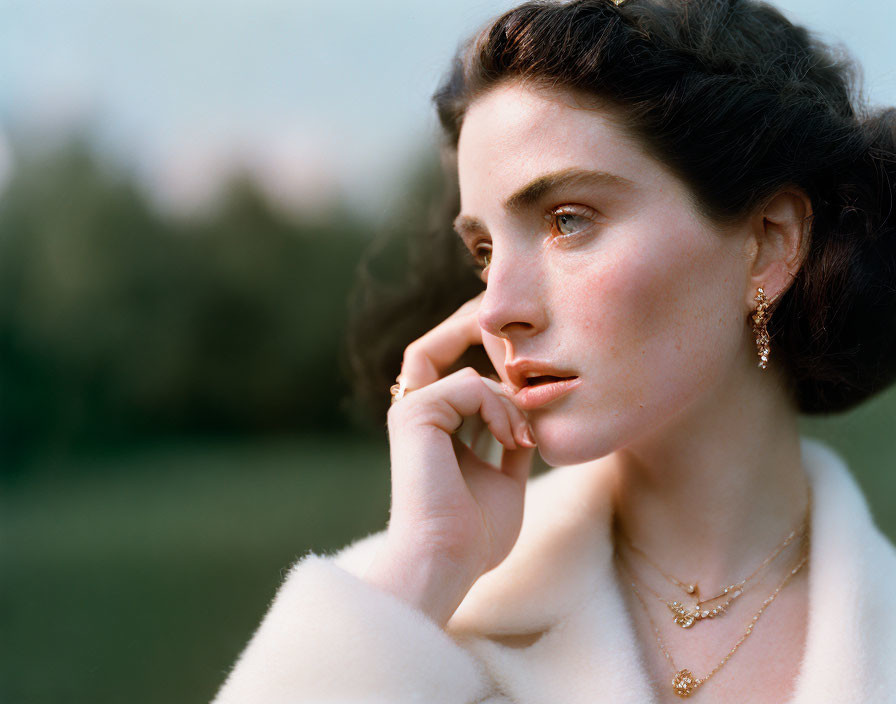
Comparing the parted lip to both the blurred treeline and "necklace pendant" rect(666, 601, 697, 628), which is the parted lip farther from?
the blurred treeline

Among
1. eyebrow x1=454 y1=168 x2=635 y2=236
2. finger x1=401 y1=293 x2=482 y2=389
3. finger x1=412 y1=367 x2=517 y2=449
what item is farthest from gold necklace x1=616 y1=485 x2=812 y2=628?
eyebrow x1=454 y1=168 x2=635 y2=236

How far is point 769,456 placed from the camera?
1549 millimetres

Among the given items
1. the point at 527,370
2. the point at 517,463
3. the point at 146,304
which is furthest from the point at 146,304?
the point at 527,370

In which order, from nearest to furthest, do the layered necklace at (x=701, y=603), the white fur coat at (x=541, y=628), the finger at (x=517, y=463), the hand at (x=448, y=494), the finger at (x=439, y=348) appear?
the white fur coat at (x=541, y=628) < the hand at (x=448, y=494) < the layered necklace at (x=701, y=603) < the finger at (x=517, y=463) < the finger at (x=439, y=348)

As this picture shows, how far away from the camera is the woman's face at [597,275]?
4.29 ft

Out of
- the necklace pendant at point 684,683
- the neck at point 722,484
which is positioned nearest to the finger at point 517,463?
the neck at point 722,484

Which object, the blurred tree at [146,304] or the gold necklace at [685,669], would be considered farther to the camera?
the blurred tree at [146,304]

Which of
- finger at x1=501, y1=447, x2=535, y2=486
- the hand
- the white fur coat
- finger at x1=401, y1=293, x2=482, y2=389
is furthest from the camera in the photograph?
finger at x1=401, y1=293, x2=482, y2=389

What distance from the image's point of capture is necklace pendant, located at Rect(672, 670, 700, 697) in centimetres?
142

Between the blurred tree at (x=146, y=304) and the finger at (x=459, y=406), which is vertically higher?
the blurred tree at (x=146, y=304)

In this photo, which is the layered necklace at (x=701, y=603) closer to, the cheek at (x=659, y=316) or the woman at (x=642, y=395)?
the woman at (x=642, y=395)

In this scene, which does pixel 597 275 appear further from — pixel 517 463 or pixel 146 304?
pixel 146 304

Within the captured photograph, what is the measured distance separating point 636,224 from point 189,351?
115 inches

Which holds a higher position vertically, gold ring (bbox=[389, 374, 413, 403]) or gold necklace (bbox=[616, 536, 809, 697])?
gold ring (bbox=[389, 374, 413, 403])
